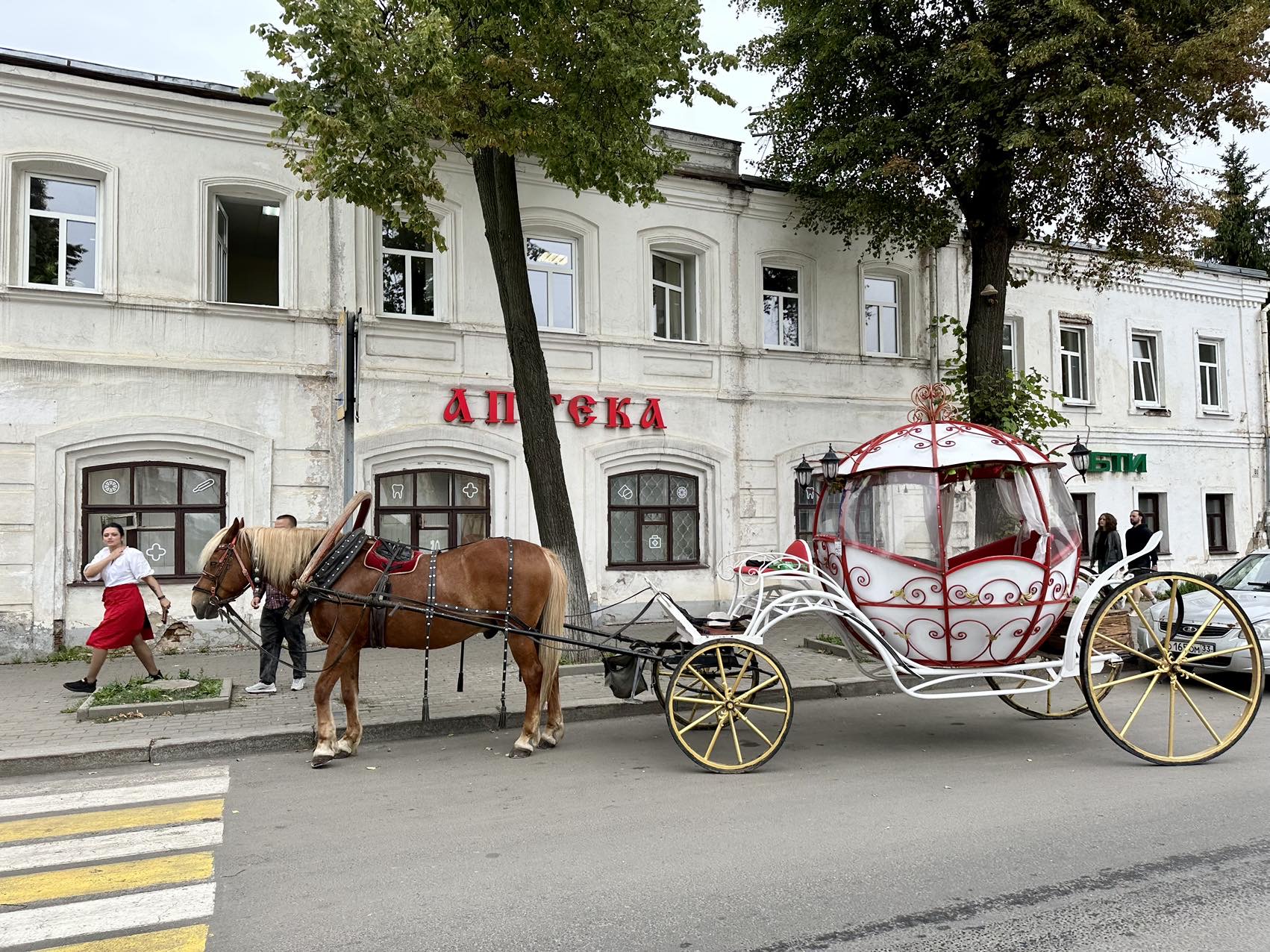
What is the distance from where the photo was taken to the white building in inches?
478

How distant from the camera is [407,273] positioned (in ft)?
46.6

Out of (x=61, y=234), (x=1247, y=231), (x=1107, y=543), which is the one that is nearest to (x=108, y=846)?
(x=61, y=234)

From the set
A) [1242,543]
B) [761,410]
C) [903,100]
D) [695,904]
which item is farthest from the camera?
[1242,543]

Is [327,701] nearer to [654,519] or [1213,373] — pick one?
[654,519]

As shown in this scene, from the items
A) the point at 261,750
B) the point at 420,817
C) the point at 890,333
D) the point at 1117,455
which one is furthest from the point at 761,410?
the point at 420,817

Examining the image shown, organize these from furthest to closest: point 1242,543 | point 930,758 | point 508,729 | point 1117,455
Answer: point 1242,543
point 1117,455
point 508,729
point 930,758

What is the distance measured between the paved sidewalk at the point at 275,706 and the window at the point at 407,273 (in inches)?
196

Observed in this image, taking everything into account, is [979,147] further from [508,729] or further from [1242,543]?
[1242,543]

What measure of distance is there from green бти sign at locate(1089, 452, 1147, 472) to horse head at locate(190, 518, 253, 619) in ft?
56.6

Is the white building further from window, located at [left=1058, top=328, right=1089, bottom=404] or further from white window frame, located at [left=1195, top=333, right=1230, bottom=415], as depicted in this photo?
white window frame, located at [left=1195, top=333, right=1230, bottom=415]

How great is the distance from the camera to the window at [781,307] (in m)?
16.8

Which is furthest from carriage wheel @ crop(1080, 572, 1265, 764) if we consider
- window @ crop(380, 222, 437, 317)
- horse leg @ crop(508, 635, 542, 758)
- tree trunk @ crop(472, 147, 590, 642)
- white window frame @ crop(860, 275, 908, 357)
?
window @ crop(380, 222, 437, 317)

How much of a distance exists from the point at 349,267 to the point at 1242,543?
64.4ft

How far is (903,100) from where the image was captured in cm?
1468
